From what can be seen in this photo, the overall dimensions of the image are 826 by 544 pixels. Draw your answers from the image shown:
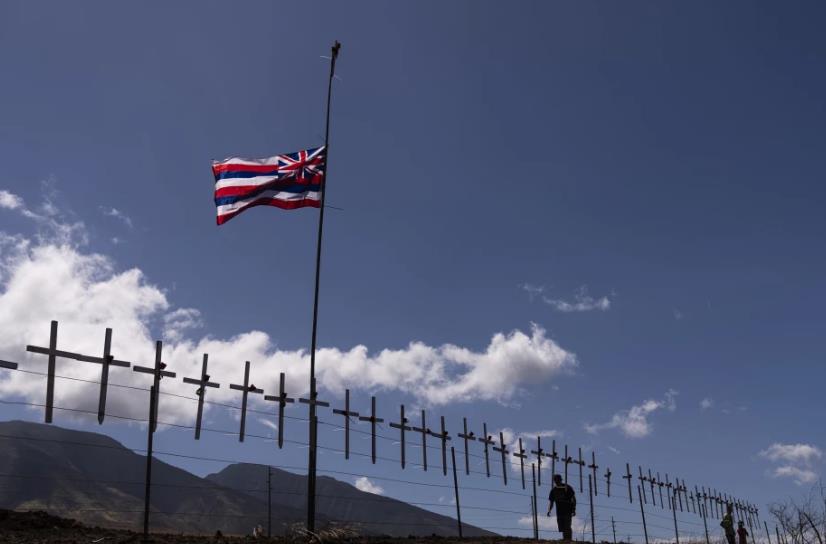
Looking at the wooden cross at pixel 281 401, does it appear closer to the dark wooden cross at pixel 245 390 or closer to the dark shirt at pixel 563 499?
the dark wooden cross at pixel 245 390

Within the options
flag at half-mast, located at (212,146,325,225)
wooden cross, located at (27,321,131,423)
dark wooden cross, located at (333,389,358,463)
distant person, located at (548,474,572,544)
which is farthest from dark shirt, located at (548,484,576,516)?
wooden cross, located at (27,321,131,423)

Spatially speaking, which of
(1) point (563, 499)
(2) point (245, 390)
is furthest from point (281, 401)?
(1) point (563, 499)

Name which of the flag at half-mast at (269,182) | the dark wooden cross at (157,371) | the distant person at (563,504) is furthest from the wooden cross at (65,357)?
the distant person at (563,504)

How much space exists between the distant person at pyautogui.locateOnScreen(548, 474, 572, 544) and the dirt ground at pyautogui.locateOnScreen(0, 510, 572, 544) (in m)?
7.86

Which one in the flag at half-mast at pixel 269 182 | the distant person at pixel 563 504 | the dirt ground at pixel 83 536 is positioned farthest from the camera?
the distant person at pixel 563 504

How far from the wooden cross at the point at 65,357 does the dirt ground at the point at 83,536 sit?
7.14ft

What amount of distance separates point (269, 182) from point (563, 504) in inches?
548

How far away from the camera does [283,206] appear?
870 inches

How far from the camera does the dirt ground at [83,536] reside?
14188mm

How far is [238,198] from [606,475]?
2896 cm

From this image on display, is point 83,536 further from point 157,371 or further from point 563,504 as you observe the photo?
point 563,504

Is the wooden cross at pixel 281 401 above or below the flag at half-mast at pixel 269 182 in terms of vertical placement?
below

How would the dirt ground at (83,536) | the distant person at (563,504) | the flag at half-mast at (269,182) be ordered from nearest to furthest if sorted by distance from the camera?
the dirt ground at (83,536)
the flag at half-mast at (269,182)
the distant person at (563,504)

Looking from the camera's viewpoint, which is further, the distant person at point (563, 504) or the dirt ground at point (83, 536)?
the distant person at point (563, 504)
